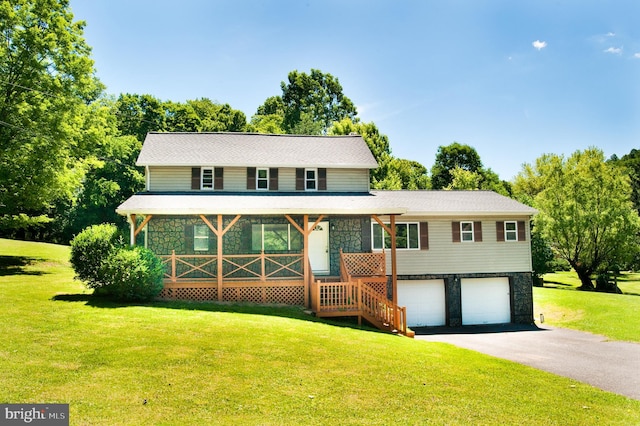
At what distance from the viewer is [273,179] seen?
70.3ft

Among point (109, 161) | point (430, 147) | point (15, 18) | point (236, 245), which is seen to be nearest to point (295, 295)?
point (236, 245)

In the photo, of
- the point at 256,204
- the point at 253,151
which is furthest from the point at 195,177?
the point at 256,204

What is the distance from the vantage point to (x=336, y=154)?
22984mm

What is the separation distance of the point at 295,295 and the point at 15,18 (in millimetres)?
17771

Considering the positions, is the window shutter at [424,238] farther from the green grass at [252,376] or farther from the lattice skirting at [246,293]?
the green grass at [252,376]

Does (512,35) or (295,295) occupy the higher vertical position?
(512,35)

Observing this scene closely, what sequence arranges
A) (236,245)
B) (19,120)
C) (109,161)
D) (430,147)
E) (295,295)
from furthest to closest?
(430,147)
(109,161)
(19,120)
(236,245)
(295,295)

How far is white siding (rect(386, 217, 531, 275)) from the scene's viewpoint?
20969 mm

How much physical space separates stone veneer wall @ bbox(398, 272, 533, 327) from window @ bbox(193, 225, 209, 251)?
32.8 feet

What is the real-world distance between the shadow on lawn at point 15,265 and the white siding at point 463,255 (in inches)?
655

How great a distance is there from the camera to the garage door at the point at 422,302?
68.8ft

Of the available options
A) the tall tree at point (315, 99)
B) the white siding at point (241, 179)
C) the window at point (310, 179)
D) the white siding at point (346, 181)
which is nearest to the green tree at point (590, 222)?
the white siding at point (346, 181)

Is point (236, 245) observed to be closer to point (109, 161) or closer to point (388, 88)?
point (388, 88)

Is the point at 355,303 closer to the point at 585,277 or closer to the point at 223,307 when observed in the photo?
the point at 223,307
